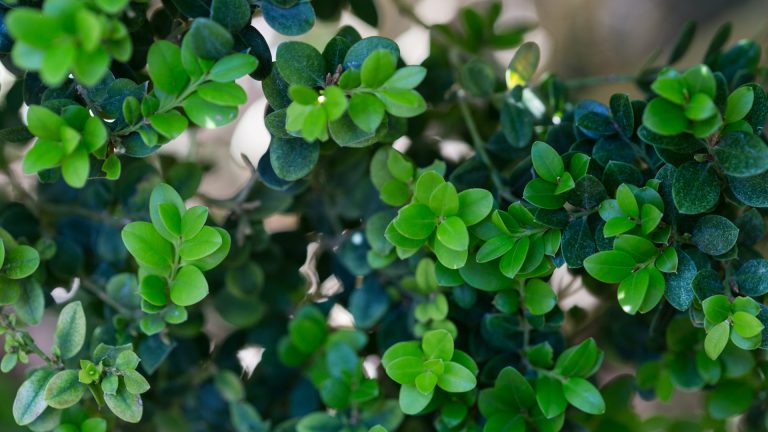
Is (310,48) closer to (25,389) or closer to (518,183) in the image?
(518,183)

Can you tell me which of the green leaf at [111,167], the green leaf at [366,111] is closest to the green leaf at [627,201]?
the green leaf at [366,111]

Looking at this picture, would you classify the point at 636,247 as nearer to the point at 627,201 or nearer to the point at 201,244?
the point at 627,201

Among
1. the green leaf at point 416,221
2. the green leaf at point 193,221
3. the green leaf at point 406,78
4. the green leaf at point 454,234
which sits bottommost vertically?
the green leaf at point 193,221

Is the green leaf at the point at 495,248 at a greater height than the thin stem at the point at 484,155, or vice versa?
the green leaf at the point at 495,248

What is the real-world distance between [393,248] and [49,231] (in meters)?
0.43

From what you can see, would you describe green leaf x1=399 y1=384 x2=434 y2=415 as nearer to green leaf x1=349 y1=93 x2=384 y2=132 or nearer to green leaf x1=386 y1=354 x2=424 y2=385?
green leaf x1=386 y1=354 x2=424 y2=385

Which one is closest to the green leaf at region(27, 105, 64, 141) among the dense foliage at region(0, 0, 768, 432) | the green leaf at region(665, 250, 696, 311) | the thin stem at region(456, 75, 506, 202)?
the dense foliage at region(0, 0, 768, 432)

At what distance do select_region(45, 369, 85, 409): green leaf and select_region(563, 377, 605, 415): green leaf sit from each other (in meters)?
0.45

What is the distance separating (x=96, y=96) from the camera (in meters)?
0.66

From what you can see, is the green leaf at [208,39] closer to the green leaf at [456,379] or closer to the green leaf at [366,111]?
the green leaf at [366,111]

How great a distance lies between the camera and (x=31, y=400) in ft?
2.17

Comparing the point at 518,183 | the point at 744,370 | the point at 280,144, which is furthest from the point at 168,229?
the point at 744,370

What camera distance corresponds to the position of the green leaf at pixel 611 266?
623mm

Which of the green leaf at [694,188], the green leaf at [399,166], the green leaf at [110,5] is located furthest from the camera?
the green leaf at [399,166]
